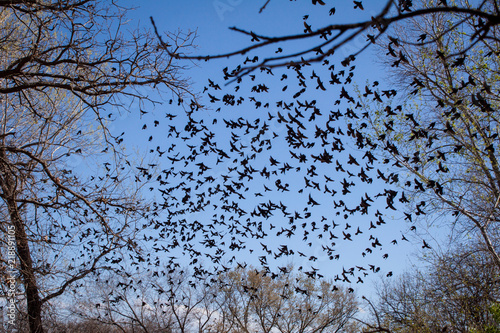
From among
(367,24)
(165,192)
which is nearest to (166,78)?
(165,192)

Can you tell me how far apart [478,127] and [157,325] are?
65.6 ft

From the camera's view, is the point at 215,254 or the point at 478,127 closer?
the point at 215,254

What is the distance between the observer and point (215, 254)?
24.7ft

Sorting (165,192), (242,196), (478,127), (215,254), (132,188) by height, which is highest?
(132,188)

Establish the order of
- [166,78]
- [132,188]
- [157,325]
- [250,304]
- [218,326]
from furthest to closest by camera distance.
A: [250,304] < [218,326] < [157,325] < [132,188] < [166,78]

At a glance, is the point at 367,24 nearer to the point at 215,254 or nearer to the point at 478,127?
the point at 215,254

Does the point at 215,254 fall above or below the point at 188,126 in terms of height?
below

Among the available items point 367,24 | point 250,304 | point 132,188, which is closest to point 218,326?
point 250,304

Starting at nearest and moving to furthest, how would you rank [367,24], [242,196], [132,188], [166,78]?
[367,24] → [166,78] → [242,196] → [132,188]

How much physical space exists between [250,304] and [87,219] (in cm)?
2034

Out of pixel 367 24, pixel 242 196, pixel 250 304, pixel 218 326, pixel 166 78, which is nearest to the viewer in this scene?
pixel 367 24

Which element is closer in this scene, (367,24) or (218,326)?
(367,24)

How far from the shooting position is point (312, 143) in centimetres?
603

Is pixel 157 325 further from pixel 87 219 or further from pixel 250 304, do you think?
pixel 87 219
